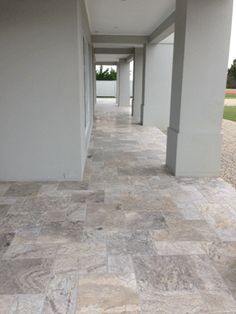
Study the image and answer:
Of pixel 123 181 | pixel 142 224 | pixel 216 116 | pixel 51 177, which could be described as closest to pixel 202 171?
pixel 216 116

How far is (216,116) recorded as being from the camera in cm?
435

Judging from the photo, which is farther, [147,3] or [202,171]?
[147,3]

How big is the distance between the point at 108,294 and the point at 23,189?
89.8 inches

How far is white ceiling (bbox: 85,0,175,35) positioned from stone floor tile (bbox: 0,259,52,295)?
478 cm

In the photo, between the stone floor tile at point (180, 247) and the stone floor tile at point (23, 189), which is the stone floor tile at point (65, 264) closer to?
the stone floor tile at point (180, 247)

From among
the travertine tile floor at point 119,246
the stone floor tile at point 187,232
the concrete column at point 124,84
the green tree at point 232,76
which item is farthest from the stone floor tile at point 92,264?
the green tree at point 232,76

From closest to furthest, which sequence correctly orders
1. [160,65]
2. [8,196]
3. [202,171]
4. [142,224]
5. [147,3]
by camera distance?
1. [142,224]
2. [8,196]
3. [202,171]
4. [147,3]
5. [160,65]

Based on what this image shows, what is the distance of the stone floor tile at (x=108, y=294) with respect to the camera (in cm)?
185

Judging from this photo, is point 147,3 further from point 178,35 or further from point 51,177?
Result: point 51,177

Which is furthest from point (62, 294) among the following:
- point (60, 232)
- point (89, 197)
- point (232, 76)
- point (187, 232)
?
point (232, 76)

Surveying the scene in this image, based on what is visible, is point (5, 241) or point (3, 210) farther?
point (3, 210)

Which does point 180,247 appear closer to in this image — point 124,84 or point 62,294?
point 62,294

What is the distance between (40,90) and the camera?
3928mm

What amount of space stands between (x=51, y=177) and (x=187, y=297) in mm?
2743
